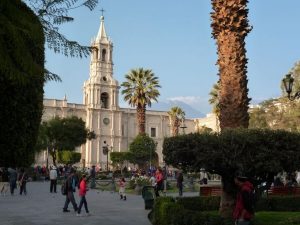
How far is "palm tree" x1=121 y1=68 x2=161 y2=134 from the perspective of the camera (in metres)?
48.6

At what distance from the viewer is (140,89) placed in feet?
161

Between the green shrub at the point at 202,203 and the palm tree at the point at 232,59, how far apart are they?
3.44 m

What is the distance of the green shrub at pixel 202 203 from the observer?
15961 millimetres

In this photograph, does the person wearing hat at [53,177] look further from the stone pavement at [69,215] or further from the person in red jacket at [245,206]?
the person in red jacket at [245,206]

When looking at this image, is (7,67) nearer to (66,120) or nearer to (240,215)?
(240,215)

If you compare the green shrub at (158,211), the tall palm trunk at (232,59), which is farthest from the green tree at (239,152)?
the tall palm trunk at (232,59)

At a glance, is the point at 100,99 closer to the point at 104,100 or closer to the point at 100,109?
the point at 100,109

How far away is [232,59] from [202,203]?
5.05 metres

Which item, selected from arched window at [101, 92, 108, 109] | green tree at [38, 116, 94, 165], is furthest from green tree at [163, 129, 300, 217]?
arched window at [101, 92, 108, 109]

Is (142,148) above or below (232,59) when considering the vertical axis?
above

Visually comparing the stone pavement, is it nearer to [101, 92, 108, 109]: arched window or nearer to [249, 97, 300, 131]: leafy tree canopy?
[249, 97, 300, 131]: leafy tree canopy

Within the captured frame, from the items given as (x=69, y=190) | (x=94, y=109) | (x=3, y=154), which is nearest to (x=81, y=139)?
(x=94, y=109)

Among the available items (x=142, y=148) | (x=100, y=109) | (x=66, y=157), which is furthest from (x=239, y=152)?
(x=100, y=109)

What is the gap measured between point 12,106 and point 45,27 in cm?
245
